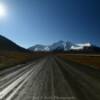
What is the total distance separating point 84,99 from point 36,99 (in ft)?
6.81

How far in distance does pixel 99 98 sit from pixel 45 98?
2.43 metres

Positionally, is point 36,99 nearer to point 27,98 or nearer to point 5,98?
point 27,98

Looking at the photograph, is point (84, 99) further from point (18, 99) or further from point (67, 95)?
point (18, 99)

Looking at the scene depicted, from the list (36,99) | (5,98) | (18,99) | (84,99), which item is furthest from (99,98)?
(5,98)

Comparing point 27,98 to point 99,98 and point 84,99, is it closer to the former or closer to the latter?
point 84,99

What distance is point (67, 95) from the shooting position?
8789mm

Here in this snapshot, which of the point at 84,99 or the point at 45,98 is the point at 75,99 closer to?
the point at 84,99

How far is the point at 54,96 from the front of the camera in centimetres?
855

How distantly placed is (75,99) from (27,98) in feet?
6.88

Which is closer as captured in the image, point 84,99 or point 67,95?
point 84,99

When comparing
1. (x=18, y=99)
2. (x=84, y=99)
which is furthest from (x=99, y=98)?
(x=18, y=99)

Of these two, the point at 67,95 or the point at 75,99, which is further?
the point at 67,95

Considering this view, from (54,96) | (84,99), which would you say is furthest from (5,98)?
(84,99)

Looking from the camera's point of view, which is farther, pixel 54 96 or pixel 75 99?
pixel 54 96
